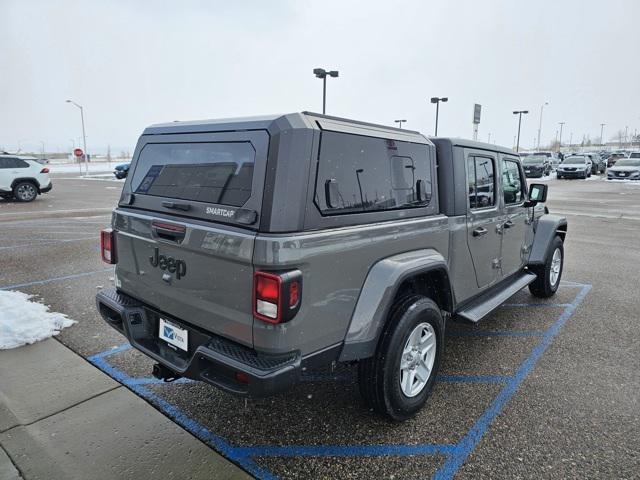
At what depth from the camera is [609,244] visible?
31.0ft

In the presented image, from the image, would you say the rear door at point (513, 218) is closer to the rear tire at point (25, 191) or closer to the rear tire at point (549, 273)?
the rear tire at point (549, 273)

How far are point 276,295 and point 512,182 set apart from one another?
352cm

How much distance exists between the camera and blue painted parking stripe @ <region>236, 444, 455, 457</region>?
2.69m

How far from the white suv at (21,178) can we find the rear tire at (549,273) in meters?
17.4

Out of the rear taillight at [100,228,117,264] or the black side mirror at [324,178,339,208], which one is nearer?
the black side mirror at [324,178,339,208]

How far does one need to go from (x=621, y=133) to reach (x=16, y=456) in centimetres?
16903

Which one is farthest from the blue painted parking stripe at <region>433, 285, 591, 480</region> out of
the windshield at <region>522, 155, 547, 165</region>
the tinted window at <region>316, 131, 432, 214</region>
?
the windshield at <region>522, 155, 547, 165</region>

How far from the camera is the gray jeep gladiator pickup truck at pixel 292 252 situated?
7.48ft

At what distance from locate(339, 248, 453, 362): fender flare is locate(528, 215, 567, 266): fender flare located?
3.08 m

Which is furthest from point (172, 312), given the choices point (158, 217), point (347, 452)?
point (347, 452)

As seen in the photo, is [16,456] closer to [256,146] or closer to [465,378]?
[256,146]

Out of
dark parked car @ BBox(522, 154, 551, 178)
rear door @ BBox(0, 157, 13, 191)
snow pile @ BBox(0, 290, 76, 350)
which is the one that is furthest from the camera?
dark parked car @ BBox(522, 154, 551, 178)

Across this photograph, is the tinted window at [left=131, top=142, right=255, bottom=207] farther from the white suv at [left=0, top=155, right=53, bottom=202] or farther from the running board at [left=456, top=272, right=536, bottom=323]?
the white suv at [left=0, top=155, right=53, bottom=202]

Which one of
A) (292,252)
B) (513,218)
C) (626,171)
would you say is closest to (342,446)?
(292,252)
